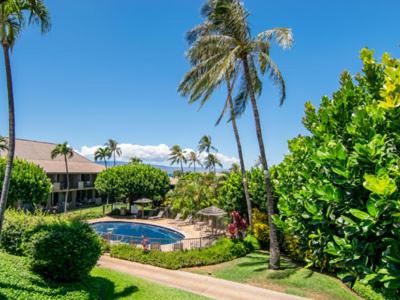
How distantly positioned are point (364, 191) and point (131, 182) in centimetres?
3264

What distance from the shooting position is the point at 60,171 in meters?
36.7

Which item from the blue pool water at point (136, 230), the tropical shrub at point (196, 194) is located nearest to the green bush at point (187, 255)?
the blue pool water at point (136, 230)

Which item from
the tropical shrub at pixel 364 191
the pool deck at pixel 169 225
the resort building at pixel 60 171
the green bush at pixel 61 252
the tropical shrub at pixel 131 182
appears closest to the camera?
the tropical shrub at pixel 364 191

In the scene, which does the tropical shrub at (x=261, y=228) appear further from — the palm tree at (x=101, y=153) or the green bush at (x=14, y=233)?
the palm tree at (x=101, y=153)

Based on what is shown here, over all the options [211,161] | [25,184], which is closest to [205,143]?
[211,161]

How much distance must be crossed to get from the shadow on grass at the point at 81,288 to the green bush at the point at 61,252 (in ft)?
1.27

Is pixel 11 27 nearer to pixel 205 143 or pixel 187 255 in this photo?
pixel 187 255

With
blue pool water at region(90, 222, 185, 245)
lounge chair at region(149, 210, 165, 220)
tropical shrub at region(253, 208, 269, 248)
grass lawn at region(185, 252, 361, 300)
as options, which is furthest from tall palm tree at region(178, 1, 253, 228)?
lounge chair at region(149, 210, 165, 220)

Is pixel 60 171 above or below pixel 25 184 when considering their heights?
above

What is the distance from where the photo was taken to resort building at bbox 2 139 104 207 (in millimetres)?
37037

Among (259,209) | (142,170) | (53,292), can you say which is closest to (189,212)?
(142,170)

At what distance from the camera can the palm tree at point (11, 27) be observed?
944 cm

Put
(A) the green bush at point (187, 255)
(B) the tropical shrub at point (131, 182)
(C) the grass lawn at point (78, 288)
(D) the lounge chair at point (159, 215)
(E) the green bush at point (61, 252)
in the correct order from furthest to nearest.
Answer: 1. (B) the tropical shrub at point (131, 182)
2. (D) the lounge chair at point (159, 215)
3. (A) the green bush at point (187, 255)
4. (E) the green bush at point (61, 252)
5. (C) the grass lawn at point (78, 288)

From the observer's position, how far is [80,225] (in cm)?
977
